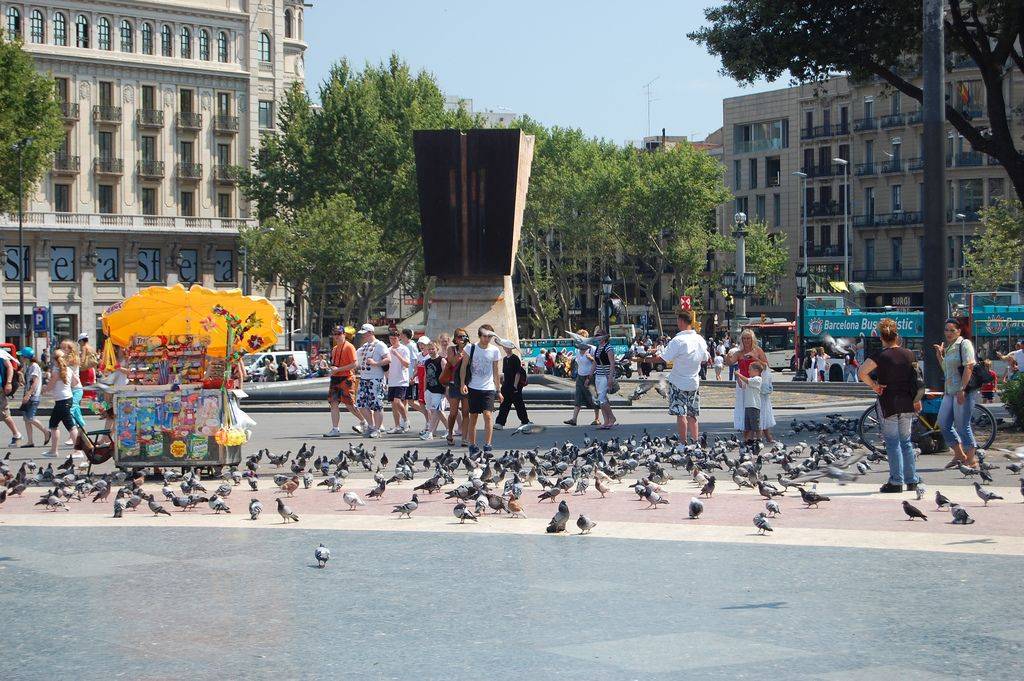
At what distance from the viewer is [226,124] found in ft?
249

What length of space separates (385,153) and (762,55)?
46569 mm

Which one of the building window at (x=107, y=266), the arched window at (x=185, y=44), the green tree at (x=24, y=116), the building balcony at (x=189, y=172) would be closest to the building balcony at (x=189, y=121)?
the building balcony at (x=189, y=172)

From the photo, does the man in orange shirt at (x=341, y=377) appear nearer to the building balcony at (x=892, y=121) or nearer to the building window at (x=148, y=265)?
the building window at (x=148, y=265)

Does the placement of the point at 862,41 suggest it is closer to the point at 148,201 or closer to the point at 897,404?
the point at 897,404

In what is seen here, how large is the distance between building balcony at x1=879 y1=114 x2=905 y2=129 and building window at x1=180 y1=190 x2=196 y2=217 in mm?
38260

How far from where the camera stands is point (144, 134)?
73188 millimetres

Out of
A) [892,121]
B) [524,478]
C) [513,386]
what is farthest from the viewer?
[892,121]

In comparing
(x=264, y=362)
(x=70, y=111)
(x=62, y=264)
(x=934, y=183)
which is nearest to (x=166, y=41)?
(x=70, y=111)

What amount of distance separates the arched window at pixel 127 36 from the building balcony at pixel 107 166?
551cm

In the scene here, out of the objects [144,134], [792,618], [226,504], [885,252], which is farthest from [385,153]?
[792,618]

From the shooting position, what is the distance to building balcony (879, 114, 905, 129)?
8001 cm

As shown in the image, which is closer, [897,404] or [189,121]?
[897,404]

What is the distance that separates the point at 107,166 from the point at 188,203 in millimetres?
4761

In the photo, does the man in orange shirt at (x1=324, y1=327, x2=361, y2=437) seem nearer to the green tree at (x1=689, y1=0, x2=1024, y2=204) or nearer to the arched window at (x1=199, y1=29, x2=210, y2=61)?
the green tree at (x1=689, y1=0, x2=1024, y2=204)
